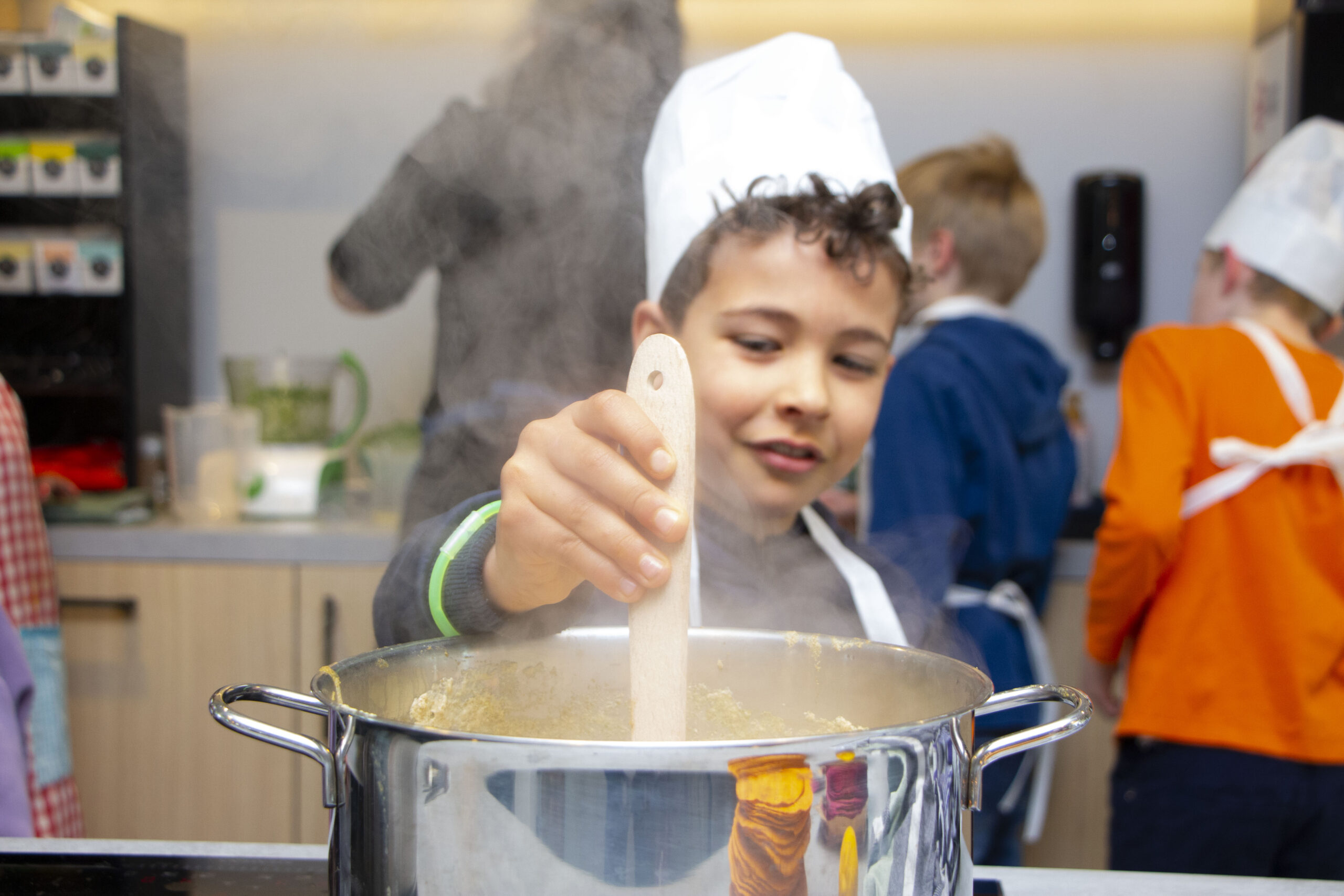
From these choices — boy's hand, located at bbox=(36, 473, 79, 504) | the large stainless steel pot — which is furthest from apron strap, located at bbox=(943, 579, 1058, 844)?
boy's hand, located at bbox=(36, 473, 79, 504)

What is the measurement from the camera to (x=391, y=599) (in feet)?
2.14

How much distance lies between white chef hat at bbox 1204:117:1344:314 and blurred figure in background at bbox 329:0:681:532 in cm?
90

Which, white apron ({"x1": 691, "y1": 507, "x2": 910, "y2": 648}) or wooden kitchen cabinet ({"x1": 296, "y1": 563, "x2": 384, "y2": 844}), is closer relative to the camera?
white apron ({"x1": 691, "y1": 507, "x2": 910, "y2": 648})

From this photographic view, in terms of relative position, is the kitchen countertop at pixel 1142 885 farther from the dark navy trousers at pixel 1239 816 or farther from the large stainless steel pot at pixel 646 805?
the dark navy trousers at pixel 1239 816

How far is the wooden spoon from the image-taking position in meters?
0.42

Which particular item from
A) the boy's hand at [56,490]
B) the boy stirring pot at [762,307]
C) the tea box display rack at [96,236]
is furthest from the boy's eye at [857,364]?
the tea box display rack at [96,236]

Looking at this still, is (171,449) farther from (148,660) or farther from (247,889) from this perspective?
(247,889)

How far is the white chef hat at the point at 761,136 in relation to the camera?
0.72 meters

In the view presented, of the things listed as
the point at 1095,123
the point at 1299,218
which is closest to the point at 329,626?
the point at 1299,218

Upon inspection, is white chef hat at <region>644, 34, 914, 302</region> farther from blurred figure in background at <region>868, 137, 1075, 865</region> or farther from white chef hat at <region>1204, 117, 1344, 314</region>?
white chef hat at <region>1204, 117, 1344, 314</region>

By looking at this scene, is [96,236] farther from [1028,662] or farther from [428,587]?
[1028,662]

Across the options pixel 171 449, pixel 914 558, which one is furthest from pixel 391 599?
pixel 171 449

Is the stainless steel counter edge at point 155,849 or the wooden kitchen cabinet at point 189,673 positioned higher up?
the stainless steel counter edge at point 155,849

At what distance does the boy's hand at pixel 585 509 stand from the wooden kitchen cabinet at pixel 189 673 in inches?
42.3
